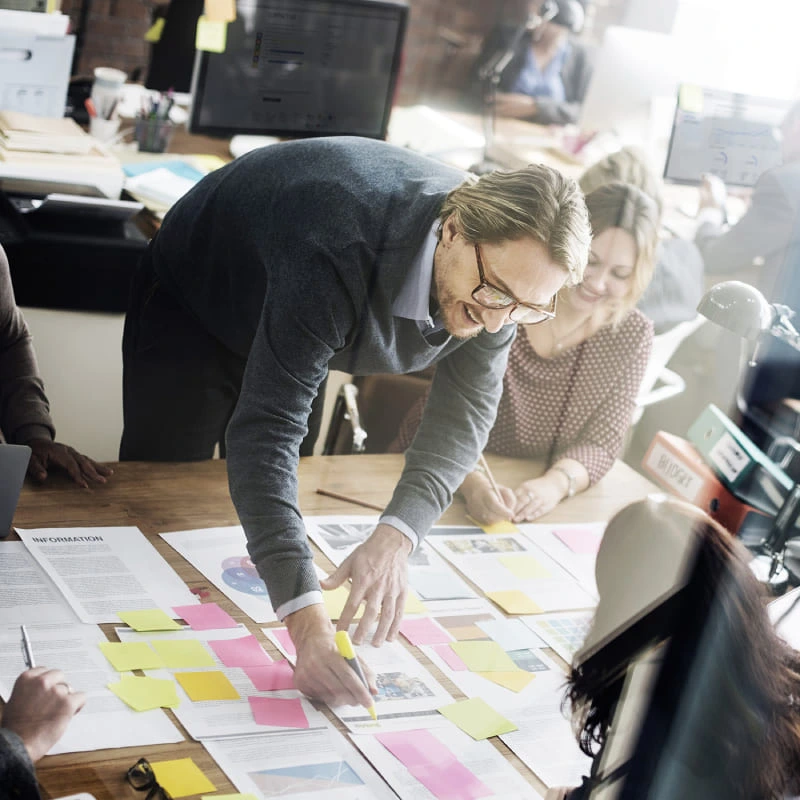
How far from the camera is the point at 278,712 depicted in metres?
1.06

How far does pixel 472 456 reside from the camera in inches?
57.4

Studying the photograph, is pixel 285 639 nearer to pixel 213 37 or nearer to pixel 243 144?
pixel 213 37

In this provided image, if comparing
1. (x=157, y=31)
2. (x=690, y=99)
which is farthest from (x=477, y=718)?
(x=157, y=31)

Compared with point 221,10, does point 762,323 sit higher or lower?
lower

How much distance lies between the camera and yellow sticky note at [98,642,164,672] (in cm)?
106

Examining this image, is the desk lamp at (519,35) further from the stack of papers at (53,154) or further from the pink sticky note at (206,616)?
the pink sticky note at (206,616)

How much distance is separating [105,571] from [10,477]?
0.49ft

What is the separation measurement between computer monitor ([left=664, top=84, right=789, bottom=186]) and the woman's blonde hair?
0.74 meters

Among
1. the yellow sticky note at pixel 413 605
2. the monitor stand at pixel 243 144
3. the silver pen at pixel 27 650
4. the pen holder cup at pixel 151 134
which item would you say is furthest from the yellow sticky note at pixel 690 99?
the silver pen at pixel 27 650

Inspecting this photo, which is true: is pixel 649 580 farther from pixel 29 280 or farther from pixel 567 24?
pixel 567 24

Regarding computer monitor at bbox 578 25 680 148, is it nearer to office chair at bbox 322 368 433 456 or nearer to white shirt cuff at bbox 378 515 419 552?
office chair at bbox 322 368 433 456

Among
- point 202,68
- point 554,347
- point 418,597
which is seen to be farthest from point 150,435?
point 202,68

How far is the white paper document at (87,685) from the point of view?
Result: 37.5 inches

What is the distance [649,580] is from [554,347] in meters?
0.72
